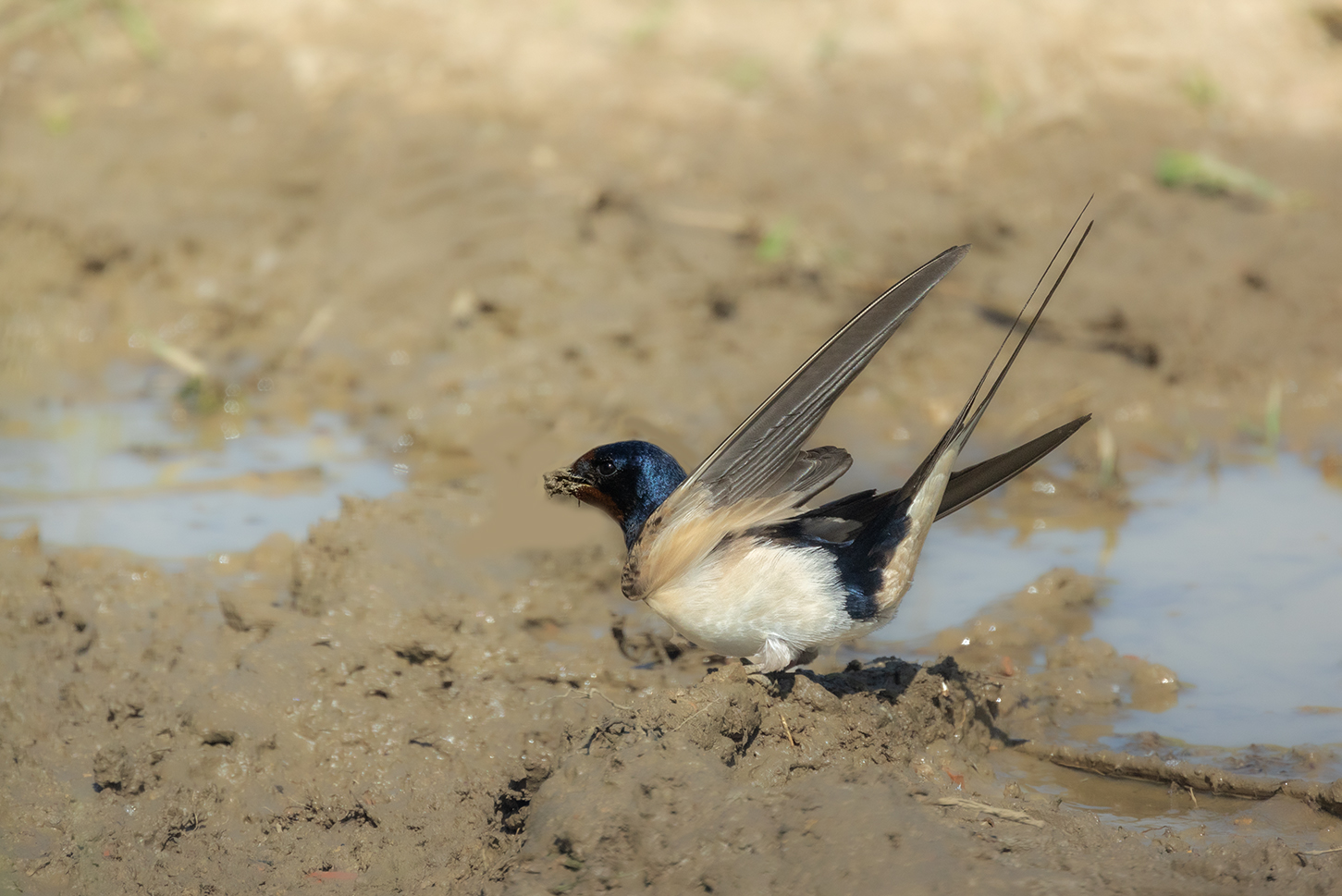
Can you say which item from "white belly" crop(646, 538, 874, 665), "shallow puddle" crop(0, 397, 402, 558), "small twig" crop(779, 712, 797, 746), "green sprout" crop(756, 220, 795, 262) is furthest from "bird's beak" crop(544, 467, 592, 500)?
"green sprout" crop(756, 220, 795, 262)

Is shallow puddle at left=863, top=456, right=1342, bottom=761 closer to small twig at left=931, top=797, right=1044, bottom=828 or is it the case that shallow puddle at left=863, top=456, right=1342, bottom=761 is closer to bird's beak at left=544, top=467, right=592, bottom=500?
small twig at left=931, top=797, right=1044, bottom=828

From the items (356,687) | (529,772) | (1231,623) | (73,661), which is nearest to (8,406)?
(73,661)

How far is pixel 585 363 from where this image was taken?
604 centimetres

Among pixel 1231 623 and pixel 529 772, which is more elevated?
pixel 1231 623

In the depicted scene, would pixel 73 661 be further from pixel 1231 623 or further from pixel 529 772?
pixel 1231 623

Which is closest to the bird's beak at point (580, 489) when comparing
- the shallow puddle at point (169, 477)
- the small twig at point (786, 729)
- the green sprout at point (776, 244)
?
the small twig at point (786, 729)

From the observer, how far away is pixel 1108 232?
6.98 metres

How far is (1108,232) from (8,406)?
19.5 ft

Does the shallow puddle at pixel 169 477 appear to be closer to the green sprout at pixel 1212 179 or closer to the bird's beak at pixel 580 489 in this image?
the bird's beak at pixel 580 489

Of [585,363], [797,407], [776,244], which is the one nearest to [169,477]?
[585,363]

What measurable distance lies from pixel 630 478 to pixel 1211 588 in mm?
2316

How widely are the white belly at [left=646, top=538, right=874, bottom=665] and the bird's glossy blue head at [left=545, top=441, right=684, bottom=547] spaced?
1.04ft

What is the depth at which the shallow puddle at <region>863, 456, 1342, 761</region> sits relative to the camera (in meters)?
3.67

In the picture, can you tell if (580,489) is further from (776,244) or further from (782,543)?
(776,244)
